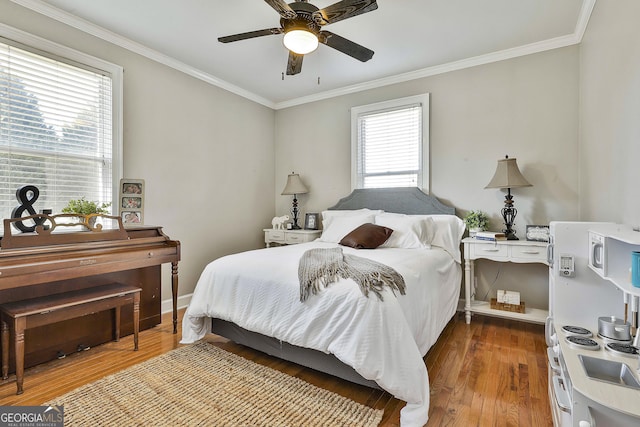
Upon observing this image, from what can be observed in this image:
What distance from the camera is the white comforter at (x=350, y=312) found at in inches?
63.8

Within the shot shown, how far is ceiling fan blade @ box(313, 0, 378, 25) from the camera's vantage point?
1.88m

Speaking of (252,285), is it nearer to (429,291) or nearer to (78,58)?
(429,291)

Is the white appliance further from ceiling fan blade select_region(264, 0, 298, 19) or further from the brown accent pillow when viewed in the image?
ceiling fan blade select_region(264, 0, 298, 19)

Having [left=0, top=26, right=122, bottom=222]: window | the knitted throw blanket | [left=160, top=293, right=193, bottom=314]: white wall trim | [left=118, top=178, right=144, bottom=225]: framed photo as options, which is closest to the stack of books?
the knitted throw blanket

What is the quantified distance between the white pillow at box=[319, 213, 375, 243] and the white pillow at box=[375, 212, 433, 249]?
0.96 ft

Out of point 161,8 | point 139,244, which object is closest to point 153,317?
point 139,244

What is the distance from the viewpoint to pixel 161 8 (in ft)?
8.20

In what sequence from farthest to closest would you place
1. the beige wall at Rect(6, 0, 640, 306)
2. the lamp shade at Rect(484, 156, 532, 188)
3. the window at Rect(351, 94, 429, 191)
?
the window at Rect(351, 94, 429, 191) < the lamp shade at Rect(484, 156, 532, 188) < the beige wall at Rect(6, 0, 640, 306)

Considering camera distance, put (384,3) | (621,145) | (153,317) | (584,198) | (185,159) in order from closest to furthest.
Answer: (621,145)
(384,3)
(584,198)
(153,317)
(185,159)

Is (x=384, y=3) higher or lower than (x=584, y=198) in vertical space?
higher

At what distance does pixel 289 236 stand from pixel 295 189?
2.14 ft

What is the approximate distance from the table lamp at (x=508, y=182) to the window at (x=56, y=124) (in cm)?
358

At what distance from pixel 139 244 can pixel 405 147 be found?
2.98 metres

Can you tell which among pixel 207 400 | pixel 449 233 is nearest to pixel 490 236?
pixel 449 233
